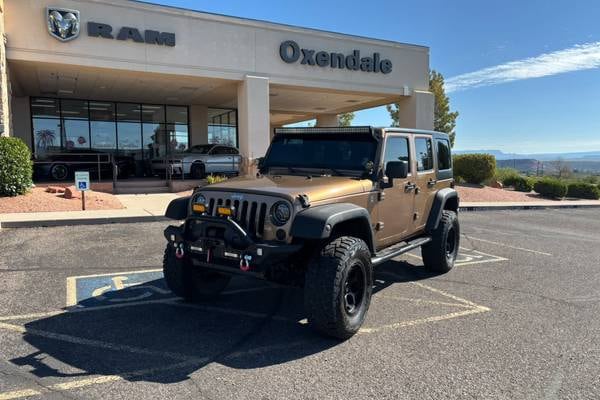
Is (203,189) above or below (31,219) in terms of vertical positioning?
above

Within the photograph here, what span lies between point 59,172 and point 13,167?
546 centimetres

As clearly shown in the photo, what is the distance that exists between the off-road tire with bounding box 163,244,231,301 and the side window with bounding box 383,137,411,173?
2344 millimetres

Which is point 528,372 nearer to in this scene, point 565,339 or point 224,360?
point 565,339

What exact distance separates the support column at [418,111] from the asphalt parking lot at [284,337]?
14366mm

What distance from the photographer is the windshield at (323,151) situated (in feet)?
17.2

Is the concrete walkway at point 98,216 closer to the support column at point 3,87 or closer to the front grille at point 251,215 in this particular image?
the support column at point 3,87

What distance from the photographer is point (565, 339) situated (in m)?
4.34

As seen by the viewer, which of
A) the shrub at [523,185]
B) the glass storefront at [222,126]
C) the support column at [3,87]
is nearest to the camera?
the support column at [3,87]

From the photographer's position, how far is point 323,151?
5.45 meters

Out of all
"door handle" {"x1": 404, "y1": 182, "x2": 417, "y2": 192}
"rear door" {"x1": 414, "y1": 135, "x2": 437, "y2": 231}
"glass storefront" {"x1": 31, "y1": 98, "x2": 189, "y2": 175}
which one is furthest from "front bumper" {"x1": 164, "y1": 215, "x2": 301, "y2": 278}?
"glass storefront" {"x1": 31, "y1": 98, "x2": 189, "y2": 175}

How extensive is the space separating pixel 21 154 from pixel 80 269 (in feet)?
23.3

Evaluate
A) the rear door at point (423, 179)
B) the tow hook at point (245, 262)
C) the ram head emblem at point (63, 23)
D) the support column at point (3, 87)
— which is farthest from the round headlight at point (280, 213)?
the ram head emblem at point (63, 23)

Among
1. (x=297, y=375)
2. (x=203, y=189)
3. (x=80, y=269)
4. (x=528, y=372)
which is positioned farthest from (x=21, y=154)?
(x=528, y=372)

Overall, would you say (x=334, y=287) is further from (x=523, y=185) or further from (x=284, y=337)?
(x=523, y=185)
